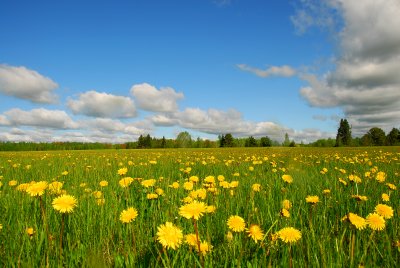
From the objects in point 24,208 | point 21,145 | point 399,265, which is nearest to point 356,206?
point 399,265

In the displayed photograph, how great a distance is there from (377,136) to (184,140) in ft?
169

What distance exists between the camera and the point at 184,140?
3292 inches

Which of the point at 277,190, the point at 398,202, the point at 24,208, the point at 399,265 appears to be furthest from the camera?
the point at 277,190

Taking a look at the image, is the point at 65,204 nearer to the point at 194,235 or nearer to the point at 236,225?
the point at 194,235

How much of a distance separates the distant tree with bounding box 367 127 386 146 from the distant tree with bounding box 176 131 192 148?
48.1 metres

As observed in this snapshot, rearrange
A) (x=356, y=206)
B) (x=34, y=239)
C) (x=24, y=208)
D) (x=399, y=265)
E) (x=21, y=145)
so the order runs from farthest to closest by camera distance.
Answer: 1. (x=21, y=145)
2. (x=356, y=206)
3. (x=24, y=208)
4. (x=34, y=239)
5. (x=399, y=265)

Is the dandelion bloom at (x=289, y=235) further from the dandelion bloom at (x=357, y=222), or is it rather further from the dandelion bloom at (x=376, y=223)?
the dandelion bloom at (x=376, y=223)

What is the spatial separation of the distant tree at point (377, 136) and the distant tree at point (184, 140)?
158ft

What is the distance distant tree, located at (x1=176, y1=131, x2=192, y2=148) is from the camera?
259 feet

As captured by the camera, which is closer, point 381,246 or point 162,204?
point 381,246

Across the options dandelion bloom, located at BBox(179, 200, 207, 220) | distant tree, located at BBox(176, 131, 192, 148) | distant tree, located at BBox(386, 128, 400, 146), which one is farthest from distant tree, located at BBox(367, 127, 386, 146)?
dandelion bloom, located at BBox(179, 200, 207, 220)

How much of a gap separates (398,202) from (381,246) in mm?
1734

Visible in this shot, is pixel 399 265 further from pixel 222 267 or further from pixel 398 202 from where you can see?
pixel 398 202

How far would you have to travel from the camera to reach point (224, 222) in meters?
2.32
